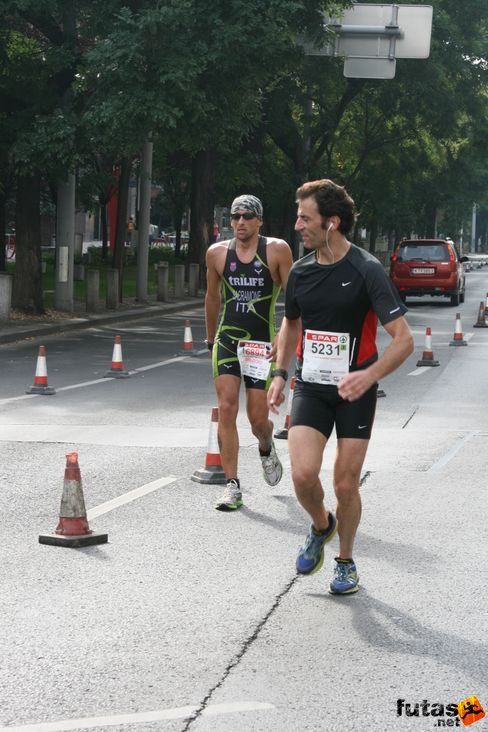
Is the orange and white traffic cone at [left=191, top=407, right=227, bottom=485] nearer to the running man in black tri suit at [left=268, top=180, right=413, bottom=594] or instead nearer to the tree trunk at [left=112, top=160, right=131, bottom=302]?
the running man in black tri suit at [left=268, top=180, right=413, bottom=594]

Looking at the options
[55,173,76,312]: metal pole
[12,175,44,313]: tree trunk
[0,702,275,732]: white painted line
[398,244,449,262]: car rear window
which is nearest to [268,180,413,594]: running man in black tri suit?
[0,702,275,732]: white painted line

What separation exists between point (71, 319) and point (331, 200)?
65.6ft

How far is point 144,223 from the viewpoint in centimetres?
3272

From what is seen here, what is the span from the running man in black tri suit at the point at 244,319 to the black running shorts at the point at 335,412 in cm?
218

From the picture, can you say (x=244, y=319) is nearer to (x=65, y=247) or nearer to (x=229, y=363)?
(x=229, y=363)

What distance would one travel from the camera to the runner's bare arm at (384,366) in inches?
226

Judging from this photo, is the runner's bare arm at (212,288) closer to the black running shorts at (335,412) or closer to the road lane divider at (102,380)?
the black running shorts at (335,412)

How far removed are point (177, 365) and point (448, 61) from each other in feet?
86.5

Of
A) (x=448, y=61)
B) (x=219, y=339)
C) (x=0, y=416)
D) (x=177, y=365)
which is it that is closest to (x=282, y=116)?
(x=448, y=61)

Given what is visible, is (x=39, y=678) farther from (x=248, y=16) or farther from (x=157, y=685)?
Answer: (x=248, y=16)

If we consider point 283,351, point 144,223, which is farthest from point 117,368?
point 144,223

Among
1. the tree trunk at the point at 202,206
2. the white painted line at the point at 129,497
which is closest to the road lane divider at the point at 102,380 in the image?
the white painted line at the point at 129,497

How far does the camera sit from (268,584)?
634 cm

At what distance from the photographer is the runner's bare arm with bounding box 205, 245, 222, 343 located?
27.7 ft
